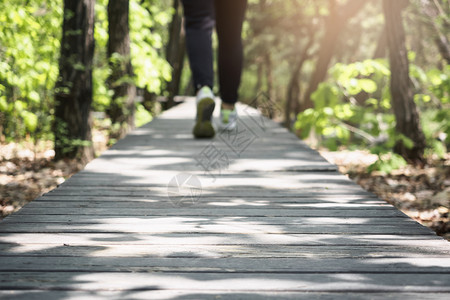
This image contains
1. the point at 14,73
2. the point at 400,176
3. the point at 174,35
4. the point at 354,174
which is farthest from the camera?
the point at 174,35

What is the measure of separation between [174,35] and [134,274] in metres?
14.3

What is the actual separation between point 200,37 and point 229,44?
0.29m

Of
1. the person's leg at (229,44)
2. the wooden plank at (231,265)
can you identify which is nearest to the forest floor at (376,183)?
the person's leg at (229,44)

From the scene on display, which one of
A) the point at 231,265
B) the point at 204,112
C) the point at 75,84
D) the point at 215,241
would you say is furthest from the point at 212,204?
the point at 75,84

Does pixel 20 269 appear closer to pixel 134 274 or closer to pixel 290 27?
pixel 134 274

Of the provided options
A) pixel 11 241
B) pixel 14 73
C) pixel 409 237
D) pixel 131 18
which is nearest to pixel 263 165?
pixel 409 237

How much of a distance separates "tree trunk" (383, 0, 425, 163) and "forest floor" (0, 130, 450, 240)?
1.62ft

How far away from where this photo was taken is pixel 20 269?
158 centimetres

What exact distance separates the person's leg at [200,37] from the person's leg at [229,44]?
0.10 metres

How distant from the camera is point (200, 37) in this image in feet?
13.6

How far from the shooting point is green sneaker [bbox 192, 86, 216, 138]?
4.12 meters

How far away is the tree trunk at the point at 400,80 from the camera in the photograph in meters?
6.19

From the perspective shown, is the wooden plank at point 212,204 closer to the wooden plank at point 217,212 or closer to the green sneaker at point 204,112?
the wooden plank at point 217,212

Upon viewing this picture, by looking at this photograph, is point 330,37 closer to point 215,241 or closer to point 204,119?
point 204,119
